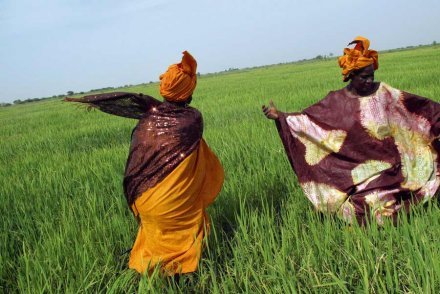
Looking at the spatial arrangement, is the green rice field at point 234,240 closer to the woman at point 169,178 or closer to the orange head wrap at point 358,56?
the woman at point 169,178

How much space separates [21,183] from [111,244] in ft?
5.85

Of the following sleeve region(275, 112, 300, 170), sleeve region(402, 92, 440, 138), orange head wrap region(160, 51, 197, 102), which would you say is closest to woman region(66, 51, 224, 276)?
orange head wrap region(160, 51, 197, 102)

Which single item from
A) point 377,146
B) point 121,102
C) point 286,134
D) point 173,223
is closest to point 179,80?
point 121,102

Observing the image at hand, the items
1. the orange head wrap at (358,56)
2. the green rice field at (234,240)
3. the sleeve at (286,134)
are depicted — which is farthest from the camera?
the sleeve at (286,134)

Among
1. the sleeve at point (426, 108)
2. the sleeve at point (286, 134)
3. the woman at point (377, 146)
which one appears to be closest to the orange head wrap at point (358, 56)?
the woman at point (377, 146)

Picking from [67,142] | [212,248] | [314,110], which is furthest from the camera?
[67,142]

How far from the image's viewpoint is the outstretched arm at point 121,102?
209cm

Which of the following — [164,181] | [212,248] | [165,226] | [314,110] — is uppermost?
[314,110]

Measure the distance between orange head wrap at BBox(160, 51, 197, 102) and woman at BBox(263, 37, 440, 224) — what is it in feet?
3.11

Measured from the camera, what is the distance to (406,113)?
231cm

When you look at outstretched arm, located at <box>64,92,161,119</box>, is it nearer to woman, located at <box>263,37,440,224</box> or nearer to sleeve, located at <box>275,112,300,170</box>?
sleeve, located at <box>275,112,300,170</box>

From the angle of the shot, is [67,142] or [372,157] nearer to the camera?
[372,157]

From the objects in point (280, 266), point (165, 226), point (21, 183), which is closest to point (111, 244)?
point (165, 226)

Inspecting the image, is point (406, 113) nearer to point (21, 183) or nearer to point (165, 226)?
point (165, 226)
